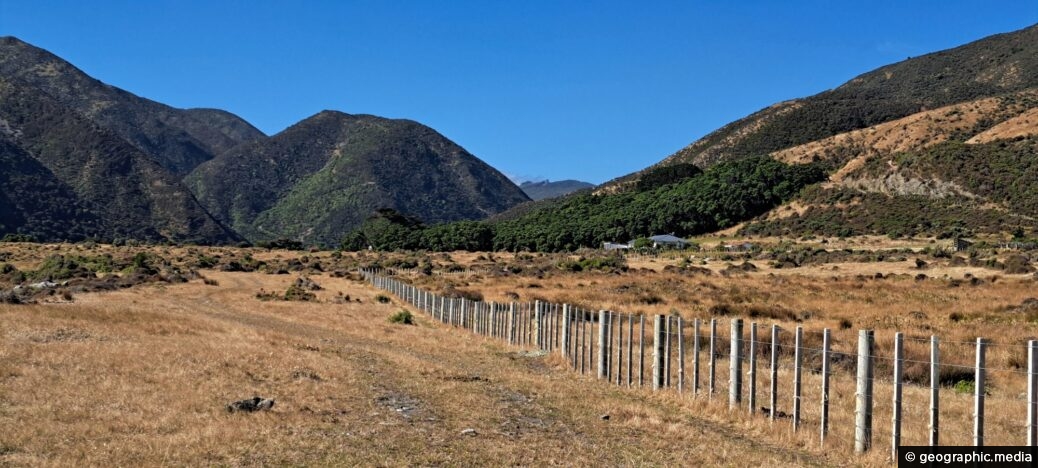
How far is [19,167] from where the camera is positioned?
141m

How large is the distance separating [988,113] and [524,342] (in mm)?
124609

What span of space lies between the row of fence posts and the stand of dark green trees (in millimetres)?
88825

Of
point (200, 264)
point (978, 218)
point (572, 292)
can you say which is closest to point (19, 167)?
point (200, 264)

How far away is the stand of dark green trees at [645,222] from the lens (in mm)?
120188

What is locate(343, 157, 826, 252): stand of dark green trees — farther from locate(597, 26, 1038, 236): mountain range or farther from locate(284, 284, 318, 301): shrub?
locate(284, 284, 318, 301): shrub

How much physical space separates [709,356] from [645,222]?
107 meters

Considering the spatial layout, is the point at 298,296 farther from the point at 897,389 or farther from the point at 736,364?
the point at 897,389

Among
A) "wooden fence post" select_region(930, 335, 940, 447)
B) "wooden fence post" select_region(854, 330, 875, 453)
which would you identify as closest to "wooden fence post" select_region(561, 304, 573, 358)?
"wooden fence post" select_region(854, 330, 875, 453)

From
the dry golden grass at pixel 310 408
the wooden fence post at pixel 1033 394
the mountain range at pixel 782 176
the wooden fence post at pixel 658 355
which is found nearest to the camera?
the wooden fence post at pixel 1033 394

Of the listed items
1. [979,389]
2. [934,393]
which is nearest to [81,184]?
[934,393]

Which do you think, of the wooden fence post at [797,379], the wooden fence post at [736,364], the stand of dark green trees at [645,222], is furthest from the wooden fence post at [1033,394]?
the stand of dark green trees at [645,222]

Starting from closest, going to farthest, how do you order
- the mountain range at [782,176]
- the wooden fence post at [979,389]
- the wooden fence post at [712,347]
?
the wooden fence post at [979,389], the wooden fence post at [712,347], the mountain range at [782,176]

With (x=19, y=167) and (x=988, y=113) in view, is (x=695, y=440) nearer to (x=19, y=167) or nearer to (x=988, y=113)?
(x=988, y=113)

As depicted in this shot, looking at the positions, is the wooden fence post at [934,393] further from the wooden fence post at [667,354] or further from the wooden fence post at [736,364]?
the wooden fence post at [667,354]
